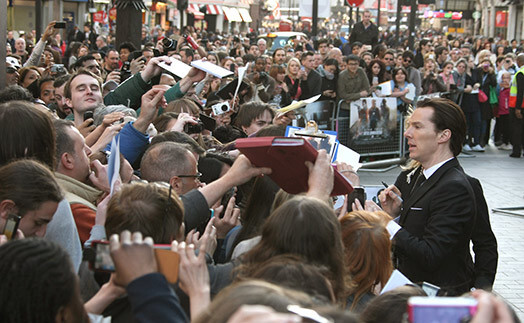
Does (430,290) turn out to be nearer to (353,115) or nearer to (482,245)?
(482,245)

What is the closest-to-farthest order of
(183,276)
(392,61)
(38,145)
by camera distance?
(183,276), (38,145), (392,61)

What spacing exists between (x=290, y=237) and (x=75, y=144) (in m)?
1.89

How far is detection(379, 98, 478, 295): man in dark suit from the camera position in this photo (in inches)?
173

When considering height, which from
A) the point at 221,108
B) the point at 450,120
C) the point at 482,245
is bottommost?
the point at 482,245

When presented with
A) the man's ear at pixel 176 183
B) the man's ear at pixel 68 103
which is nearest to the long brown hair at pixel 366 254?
the man's ear at pixel 176 183

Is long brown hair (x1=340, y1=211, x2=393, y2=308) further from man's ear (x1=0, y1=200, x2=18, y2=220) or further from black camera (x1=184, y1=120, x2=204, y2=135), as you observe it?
black camera (x1=184, y1=120, x2=204, y2=135)

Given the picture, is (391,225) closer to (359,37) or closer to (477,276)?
(477,276)

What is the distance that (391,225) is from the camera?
4285mm

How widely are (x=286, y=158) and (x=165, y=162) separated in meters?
1.09

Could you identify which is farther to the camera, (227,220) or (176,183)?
(176,183)

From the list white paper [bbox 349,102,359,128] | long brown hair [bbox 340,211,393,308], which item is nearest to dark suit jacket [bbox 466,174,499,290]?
long brown hair [bbox 340,211,393,308]

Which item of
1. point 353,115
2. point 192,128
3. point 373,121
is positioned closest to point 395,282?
point 192,128

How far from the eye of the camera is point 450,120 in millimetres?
4754

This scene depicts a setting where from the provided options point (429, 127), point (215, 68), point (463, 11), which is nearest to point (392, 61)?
point (215, 68)
